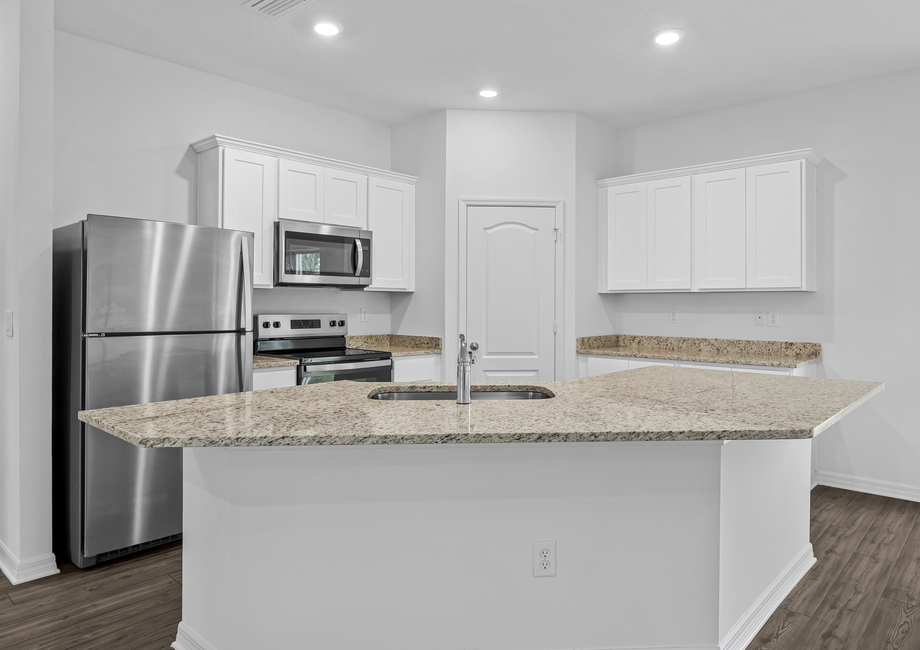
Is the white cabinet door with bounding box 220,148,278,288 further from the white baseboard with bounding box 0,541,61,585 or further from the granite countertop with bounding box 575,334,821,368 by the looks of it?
the granite countertop with bounding box 575,334,821,368

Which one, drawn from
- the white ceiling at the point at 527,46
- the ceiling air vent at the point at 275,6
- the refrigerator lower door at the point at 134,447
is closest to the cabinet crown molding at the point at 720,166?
the white ceiling at the point at 527,46

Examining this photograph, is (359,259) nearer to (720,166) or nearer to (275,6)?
(275,6)

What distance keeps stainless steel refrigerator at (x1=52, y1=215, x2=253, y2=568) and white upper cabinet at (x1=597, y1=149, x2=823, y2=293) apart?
302 centimetres

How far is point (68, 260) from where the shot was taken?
286cm

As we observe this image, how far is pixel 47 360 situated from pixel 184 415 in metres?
1.44

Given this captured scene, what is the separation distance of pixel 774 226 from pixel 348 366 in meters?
3.00

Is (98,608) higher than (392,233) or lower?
lower

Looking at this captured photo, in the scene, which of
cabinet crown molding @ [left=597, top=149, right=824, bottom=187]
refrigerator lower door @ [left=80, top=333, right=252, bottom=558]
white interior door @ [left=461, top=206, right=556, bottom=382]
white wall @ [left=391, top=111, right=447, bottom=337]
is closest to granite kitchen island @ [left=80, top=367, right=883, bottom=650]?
refrigerator lower door @ [left=80, top=333, right=252, bottom=558]

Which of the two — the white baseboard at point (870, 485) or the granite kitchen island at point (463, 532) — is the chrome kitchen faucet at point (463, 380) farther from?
the white baseboard at point (870, 485)

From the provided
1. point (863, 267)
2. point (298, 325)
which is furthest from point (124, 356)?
point (863, 267)

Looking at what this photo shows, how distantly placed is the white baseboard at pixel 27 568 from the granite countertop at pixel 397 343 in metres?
2.39

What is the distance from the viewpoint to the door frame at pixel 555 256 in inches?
184

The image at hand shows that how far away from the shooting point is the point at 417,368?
4551 millimetres

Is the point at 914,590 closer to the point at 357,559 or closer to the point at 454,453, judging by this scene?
the point at 454,453
